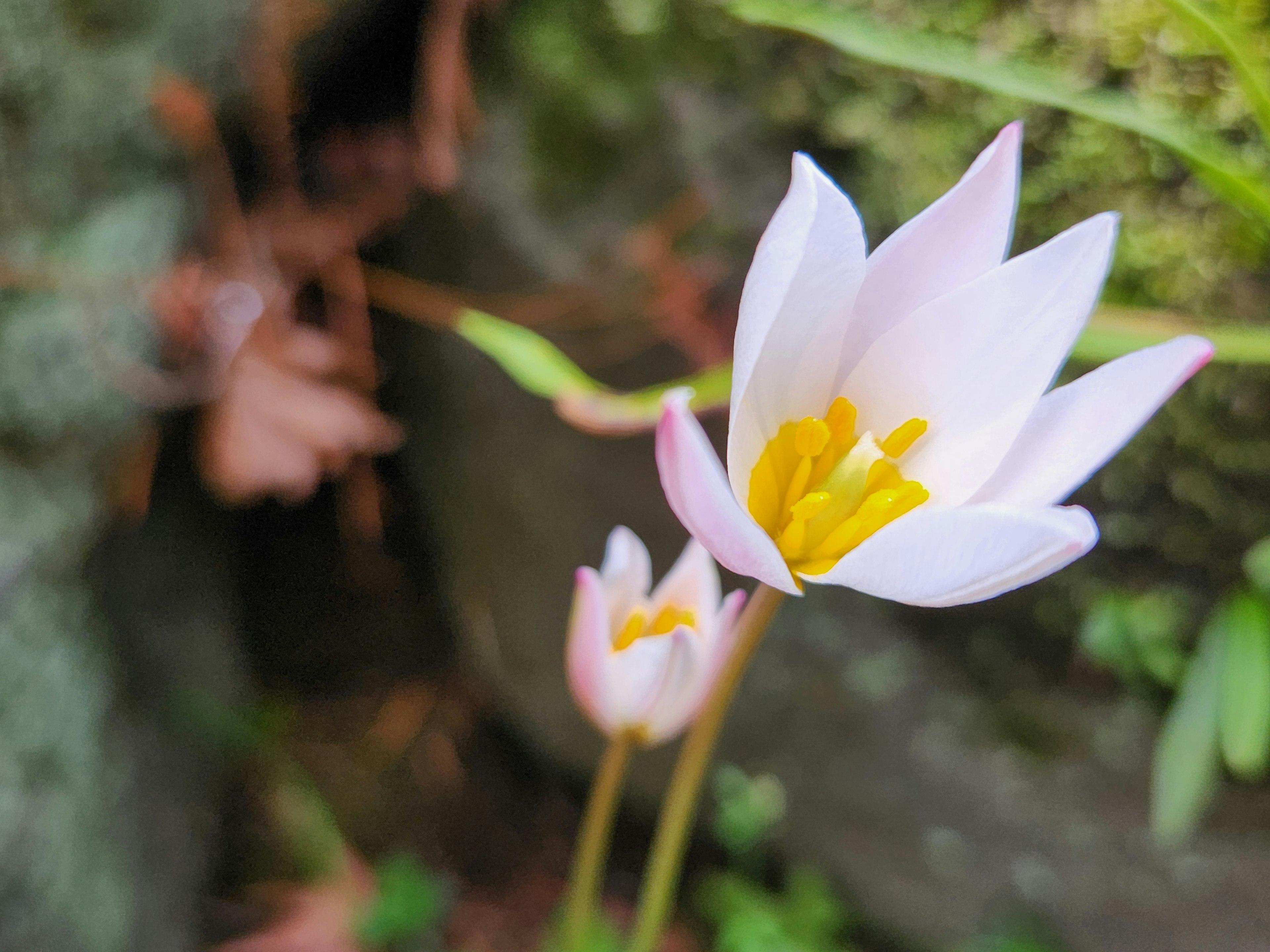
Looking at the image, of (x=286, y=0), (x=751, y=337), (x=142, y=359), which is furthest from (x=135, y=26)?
(x=751, y=337)

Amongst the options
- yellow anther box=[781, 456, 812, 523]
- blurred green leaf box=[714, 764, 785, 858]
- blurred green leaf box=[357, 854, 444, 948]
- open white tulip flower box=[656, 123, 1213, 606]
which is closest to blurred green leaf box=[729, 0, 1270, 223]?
open white tulip flower box=[656, 123, 1213, 606]

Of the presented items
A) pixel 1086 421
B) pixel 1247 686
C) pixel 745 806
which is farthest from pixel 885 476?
pixel 745 806

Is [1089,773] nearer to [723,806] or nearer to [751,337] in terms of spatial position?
[723,806]

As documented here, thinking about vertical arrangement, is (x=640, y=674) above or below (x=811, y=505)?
below

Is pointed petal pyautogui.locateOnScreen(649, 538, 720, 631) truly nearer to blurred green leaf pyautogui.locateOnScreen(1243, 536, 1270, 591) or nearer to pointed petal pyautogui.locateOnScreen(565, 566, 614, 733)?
pointed petal pyautogui.locateOnScreen(565, 566, 614, 733)

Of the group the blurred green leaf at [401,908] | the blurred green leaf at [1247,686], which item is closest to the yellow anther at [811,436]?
the blurred green leaf at [1247,686]

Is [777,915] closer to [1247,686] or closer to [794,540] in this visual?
[1247,686]

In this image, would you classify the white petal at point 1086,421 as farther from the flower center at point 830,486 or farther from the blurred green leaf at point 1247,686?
the blurred green leaf at point 1247,686
